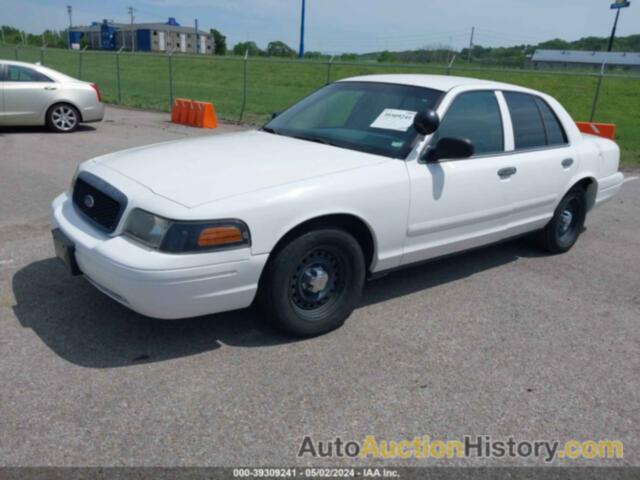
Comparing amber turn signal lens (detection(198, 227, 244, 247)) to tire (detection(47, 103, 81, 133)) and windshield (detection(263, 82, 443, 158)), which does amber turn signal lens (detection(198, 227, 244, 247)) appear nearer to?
windshield (detection(263, 82, 443, 158))

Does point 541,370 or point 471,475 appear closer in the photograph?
point 471,475

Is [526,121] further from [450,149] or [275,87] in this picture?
[275,87]

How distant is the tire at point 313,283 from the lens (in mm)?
3498

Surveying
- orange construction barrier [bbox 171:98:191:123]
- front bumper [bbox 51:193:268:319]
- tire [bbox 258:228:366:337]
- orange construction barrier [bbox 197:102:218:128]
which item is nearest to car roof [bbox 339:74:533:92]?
tire [bbox 258:228:366:337]

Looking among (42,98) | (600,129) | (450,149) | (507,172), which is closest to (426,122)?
(450,149)

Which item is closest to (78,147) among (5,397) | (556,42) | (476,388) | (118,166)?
(118,166)

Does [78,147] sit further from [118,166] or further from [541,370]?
[541,370]

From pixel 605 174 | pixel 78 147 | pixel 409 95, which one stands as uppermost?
pixel 409 95

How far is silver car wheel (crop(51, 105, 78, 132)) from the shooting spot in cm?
1183

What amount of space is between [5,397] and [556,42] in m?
94.3

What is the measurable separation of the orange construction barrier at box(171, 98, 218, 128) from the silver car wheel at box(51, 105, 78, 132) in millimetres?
2910

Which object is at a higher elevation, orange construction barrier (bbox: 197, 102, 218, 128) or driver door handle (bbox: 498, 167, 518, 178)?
driver door handle (bbox: 498, 167, 518, 178)

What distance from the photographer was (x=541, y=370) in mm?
3541

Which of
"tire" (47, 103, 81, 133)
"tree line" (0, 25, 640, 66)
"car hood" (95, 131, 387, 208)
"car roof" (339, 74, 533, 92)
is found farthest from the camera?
"tree line" (0, 25, 640, 66)
